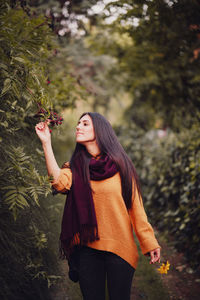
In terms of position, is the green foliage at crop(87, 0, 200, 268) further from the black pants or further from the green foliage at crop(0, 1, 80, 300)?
the black pants

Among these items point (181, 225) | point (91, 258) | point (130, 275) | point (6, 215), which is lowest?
point (181, 225)

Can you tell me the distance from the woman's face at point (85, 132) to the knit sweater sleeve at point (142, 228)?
549 mm

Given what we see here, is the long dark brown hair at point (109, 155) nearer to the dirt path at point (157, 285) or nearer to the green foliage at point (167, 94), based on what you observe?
the green foliage at point (167, 94)

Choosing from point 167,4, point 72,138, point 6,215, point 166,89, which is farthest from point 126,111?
point 6,215

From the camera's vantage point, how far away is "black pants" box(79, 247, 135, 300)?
1857mm

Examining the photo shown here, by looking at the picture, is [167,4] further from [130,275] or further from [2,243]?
[2,243]

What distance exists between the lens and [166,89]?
285 inches

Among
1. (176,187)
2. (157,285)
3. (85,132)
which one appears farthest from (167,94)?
(85,132)

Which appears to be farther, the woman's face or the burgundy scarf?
the woman's face

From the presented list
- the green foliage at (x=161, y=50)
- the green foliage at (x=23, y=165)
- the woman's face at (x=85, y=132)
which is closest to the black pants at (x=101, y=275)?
the green foliage at (x=23, y=165)

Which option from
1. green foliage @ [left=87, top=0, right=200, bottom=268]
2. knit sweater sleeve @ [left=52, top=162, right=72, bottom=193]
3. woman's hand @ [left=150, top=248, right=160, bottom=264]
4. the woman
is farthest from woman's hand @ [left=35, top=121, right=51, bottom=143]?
green foliage @ [left=87, top=0, right=200, bottom=268]

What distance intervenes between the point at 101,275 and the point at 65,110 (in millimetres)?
2890

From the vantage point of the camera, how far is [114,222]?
191cm

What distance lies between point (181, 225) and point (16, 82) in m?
3.33
